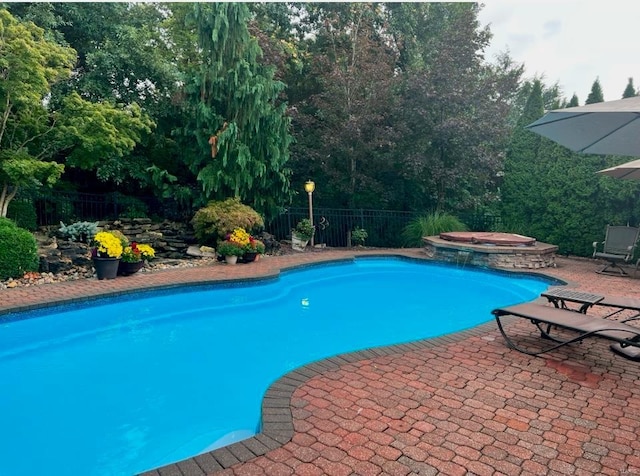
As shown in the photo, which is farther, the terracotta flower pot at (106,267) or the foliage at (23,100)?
the terracotta flower pot at (106,267)

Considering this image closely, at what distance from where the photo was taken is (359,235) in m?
12.7

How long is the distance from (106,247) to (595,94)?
41.2ft

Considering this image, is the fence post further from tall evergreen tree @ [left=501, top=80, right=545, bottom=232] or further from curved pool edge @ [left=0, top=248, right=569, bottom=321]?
tall evergreen tree @ [left=501, top=80, right=545, bottom=232]

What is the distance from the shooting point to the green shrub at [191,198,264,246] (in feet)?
33.5

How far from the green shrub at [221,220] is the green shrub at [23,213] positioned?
3519 millimetres

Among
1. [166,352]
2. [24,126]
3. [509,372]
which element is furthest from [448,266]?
[24,126]

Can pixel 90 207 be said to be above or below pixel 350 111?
below

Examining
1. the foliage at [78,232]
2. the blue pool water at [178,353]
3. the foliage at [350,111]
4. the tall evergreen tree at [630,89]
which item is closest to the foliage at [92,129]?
the foliage at [78,232]

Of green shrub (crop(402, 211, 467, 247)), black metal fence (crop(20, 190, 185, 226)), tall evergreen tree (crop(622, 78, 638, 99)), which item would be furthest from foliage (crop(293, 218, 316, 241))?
tall evergreen tree (crop(622, 78, 638, 99))

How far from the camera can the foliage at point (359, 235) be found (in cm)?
1275

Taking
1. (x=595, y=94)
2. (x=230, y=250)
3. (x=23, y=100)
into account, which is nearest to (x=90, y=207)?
(x=23, y=100)

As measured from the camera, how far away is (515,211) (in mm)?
12773

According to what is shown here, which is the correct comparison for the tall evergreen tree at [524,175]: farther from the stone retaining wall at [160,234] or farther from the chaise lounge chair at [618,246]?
the stone retaining wall at [160,234]

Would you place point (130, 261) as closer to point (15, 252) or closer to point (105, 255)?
point (105, 255)
